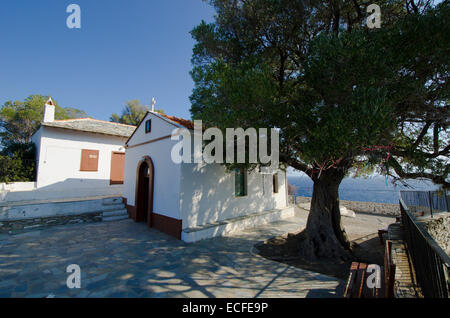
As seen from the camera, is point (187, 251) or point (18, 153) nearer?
point (187, 251)

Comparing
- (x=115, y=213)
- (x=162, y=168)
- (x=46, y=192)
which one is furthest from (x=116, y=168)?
(x=162, y=168)

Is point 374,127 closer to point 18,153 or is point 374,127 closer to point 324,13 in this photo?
point 324,13

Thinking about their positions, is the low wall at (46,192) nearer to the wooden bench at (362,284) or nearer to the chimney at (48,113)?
the chimney at (48,113)

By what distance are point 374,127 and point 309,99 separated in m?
1.81

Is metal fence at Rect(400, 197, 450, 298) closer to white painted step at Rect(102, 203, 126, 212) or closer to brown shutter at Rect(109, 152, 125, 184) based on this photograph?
white painted step at Rect(102, 203, 126, 212)

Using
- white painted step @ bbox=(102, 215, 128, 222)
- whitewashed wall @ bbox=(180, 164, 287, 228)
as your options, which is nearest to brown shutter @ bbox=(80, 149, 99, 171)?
white painted step @ bbox=(102, 215, 128, 222)

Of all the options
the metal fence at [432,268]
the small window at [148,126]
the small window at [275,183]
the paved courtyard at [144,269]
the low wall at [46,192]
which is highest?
the small window at [148,126]

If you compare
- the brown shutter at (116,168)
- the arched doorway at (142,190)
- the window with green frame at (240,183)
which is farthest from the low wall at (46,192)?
the window with green frame at (240,183)

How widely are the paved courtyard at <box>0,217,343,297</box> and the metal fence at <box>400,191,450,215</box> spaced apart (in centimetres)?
866

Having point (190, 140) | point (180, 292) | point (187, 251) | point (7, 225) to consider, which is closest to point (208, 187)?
point (190, 140)

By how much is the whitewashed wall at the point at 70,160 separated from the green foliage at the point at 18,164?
2.51 ft

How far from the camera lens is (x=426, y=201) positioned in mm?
10117

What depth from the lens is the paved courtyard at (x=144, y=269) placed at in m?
4.06
